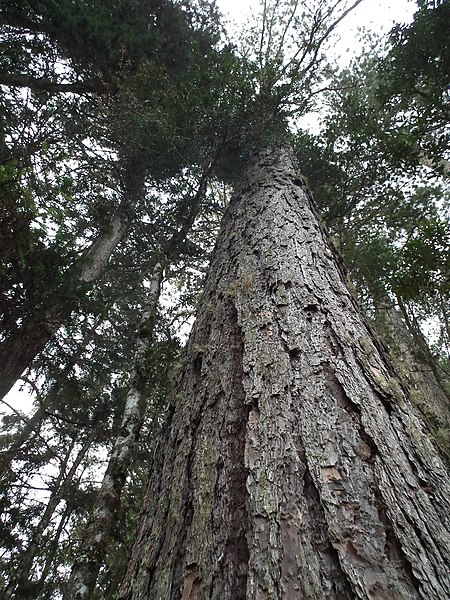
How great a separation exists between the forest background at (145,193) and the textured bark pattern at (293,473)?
7.84 feet

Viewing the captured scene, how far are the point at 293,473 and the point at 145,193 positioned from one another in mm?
7564

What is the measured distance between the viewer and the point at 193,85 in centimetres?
564

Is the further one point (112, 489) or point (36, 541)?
point (36, 541)

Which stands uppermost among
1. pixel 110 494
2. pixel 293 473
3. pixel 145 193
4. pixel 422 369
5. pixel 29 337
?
pixel 145 193

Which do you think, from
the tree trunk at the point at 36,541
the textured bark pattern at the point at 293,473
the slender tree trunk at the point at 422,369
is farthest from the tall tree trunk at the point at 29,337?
the slender tree trunk at the point at 422,369

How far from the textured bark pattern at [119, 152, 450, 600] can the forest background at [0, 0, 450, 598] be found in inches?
94.0

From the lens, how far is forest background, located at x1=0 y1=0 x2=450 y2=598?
4.48 metres

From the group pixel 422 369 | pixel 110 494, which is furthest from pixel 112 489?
pixel 422 369

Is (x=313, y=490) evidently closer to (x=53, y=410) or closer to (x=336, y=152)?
(x=336, y=152)

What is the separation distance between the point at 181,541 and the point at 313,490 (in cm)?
49

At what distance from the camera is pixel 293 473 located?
109 centimetres

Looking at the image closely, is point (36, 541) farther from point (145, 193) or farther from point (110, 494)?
point (145, 193)

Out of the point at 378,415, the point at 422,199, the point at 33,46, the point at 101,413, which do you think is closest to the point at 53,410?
the point at 101,413

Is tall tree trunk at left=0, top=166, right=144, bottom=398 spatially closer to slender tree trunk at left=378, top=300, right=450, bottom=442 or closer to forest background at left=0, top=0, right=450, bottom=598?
forest background at left=0, top=0, right=450, bottom=598
